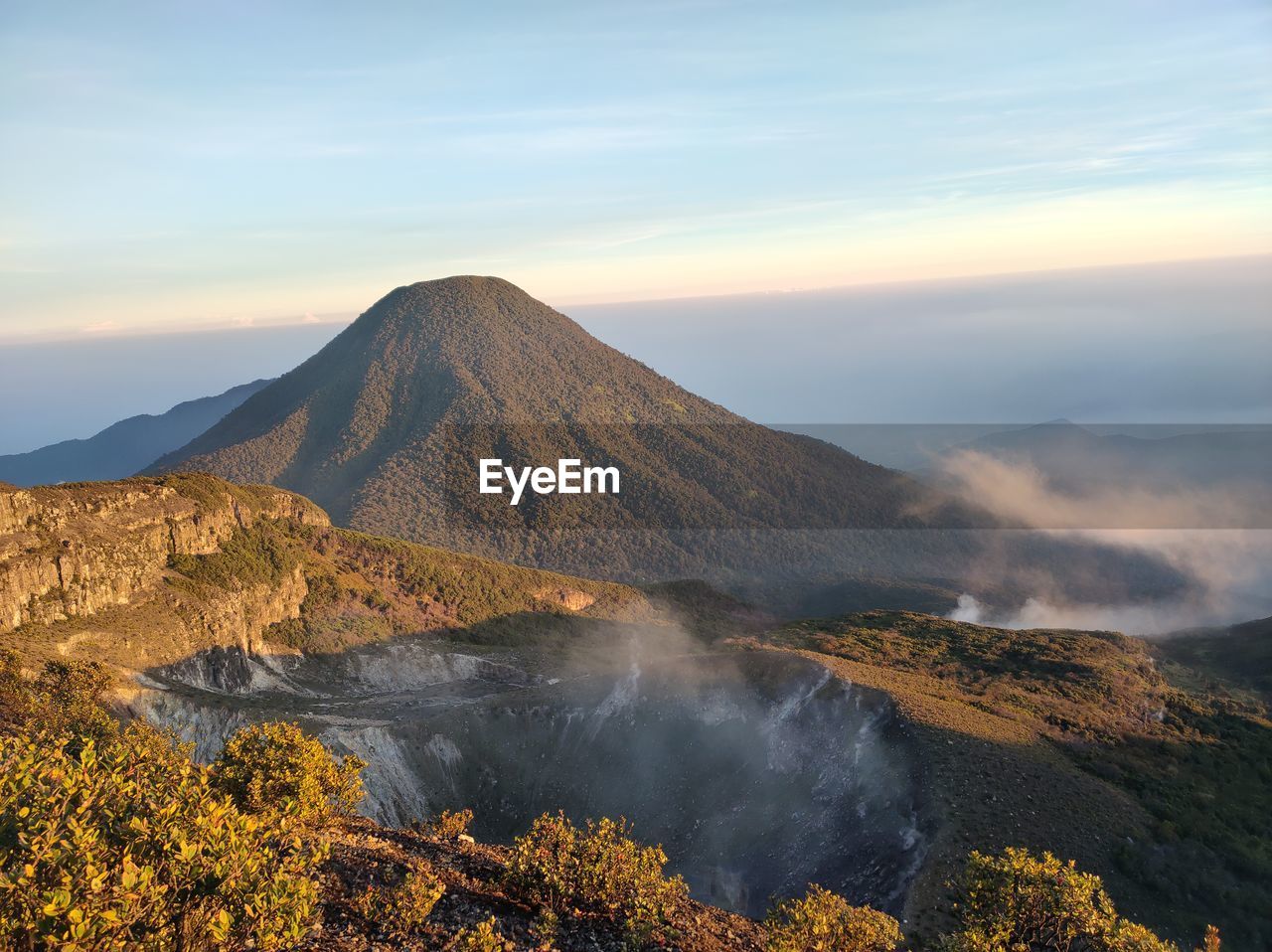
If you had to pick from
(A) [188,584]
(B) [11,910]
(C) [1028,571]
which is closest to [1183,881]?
(B) [11,910]

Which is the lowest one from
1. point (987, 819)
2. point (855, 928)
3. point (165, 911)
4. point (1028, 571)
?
point (1028, 571)

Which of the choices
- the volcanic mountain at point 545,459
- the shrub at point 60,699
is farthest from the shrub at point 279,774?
the volcanic mountain at point 545,459

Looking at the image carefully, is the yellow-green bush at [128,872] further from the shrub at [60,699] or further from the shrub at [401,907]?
the shrub at [60,699]

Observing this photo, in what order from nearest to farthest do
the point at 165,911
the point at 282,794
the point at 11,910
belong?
the point at 11,910 → the point at 165,911 → the point at 282,794

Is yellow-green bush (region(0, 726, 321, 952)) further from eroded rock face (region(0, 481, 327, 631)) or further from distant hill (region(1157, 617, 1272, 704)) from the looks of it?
distant hill (region(1157, 617, 1272, 704))

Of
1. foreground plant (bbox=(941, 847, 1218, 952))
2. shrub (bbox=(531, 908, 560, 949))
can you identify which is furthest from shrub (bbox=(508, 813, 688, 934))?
foreground plant (bbox=(941, 847, 1218, 952))

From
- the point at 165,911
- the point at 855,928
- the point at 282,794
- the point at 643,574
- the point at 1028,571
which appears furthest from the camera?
the point at 1028,571

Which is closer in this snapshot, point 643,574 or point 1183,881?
point 1183,881

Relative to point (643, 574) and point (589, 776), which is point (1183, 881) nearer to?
point (589, 776)

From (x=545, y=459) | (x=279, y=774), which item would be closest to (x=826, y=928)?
(x=279, y=774)
